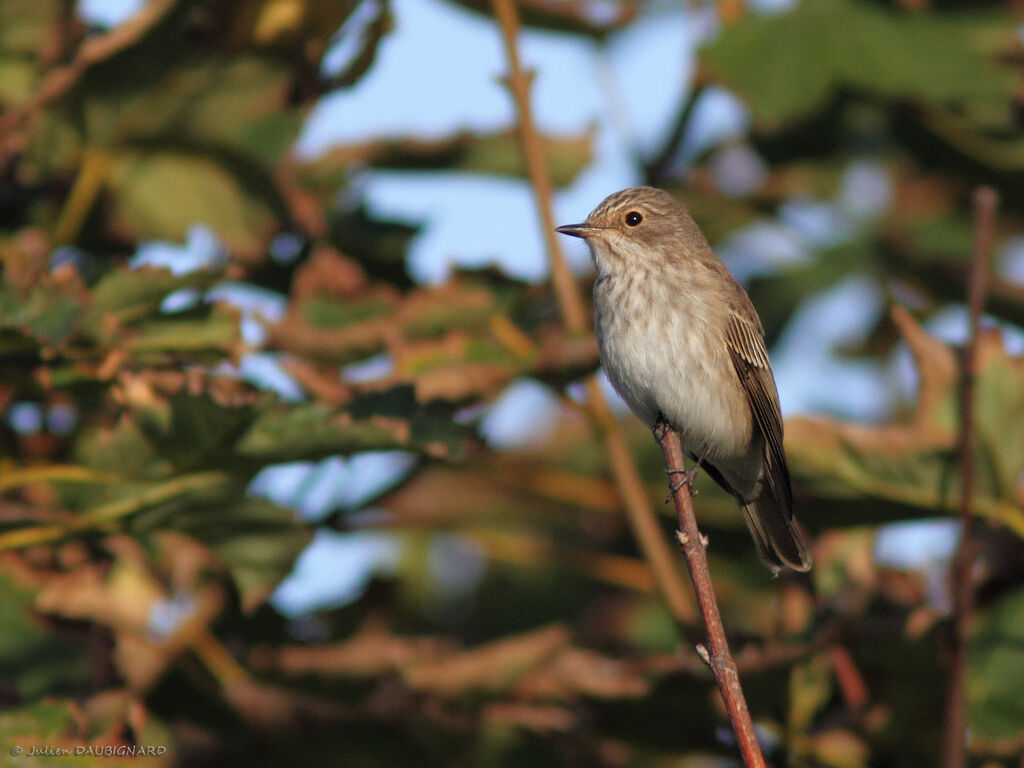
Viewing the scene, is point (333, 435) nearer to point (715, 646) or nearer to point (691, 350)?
point (715, 646)

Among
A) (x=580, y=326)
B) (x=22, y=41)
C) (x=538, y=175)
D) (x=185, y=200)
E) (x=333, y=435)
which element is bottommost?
(x=580, y=326)

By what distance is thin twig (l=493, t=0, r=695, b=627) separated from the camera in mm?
4270

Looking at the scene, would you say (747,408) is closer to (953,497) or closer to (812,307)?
(812,307)

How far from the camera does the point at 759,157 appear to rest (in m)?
5.73

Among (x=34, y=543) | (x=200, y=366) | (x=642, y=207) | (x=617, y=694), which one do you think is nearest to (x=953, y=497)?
(x=617, y=694)

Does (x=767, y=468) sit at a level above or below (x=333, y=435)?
below

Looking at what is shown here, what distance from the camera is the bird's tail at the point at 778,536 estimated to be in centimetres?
481

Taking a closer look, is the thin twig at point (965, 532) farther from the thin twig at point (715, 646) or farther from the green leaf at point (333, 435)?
the green leaf at point (333, 435)

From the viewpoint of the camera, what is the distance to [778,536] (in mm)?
4938

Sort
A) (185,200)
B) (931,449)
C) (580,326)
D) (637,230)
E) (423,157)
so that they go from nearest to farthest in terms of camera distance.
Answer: (931,449) < (580,326) < (185,200) < (423,157) < (637,230)

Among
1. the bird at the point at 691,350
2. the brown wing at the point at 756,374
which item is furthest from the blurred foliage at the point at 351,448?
the brown wing at the point at 756,374

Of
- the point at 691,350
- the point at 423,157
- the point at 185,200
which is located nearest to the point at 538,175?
the point at 423,157

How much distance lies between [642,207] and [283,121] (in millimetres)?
1660

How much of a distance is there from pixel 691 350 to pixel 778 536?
0.79 metres
